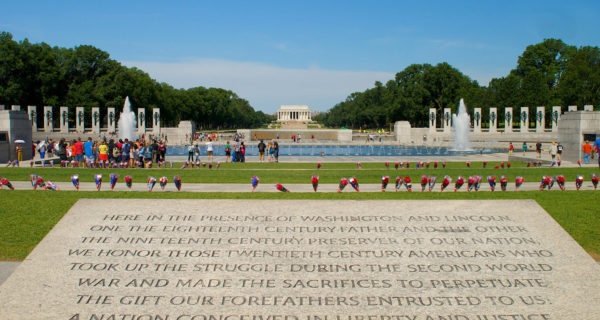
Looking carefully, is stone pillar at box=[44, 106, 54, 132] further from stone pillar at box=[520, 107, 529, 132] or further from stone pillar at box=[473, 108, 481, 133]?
stone pillar at box=[520, 107, 529, 132]

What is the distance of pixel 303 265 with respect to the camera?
25.4ft

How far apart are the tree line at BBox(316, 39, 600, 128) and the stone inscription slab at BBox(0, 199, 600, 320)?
7554 cm

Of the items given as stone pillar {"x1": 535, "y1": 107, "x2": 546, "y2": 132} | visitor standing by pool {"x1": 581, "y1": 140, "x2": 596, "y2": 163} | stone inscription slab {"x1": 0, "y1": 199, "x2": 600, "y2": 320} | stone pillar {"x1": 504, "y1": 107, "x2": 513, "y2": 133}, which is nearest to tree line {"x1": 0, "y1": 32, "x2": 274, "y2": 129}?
stone pillar {"x1": 504, "y1": 107, "x2": 513, "y2": 133}

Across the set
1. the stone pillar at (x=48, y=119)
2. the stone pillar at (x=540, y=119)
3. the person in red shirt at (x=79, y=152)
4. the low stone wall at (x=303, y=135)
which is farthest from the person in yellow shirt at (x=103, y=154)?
the stone pillar at (x=540, y=119)

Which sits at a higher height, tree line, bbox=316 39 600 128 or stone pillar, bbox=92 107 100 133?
tree line, bbox=316 39 600 128

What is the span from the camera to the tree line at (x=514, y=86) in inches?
2997

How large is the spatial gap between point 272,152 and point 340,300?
83.8 ft

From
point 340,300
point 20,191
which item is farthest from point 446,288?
point 20,191

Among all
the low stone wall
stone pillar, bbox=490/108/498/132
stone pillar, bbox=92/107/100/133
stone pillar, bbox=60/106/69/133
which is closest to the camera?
stone pillar, bbox=490/108/498/132

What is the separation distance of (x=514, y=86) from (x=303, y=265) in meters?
84.1

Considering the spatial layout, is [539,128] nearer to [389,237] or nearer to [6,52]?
[389,237]

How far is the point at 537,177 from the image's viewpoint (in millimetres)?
A: 20594

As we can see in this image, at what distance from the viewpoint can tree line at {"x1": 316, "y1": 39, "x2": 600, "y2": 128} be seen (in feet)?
250

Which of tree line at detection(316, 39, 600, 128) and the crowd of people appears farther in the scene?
tree line at detection(316, 39, 600, 128)
